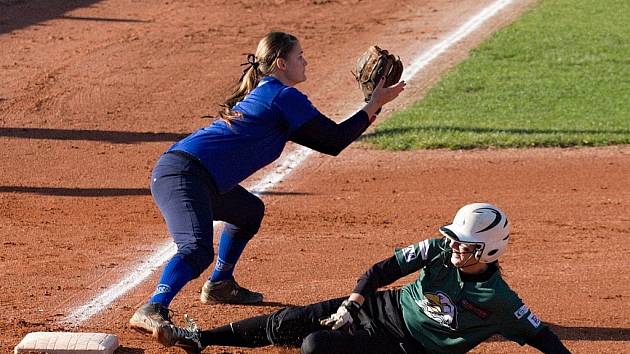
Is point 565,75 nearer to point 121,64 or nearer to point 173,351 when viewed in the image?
point 121,64

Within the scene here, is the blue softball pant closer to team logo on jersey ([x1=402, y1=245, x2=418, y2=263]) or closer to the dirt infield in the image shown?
the dirt infield

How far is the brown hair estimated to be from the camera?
6555 millimetres

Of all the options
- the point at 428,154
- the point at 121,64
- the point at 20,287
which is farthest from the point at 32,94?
the point at 20,287

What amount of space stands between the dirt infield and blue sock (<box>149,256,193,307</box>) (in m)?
0.66

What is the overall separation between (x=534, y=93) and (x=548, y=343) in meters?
9.36

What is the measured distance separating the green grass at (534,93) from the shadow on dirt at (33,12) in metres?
5.92

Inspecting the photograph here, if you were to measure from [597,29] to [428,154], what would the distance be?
7197 mm

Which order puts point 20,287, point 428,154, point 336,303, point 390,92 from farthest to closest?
point 428,154, point 20,287, point 390,92, point 336,303

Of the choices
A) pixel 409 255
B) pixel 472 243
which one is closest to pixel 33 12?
pixel 409 255

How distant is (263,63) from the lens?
6613mm

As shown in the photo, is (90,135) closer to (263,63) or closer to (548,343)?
(263,63)

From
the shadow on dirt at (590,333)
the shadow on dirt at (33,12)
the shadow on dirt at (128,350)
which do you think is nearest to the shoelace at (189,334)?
the shadow on dirt at (128,350)

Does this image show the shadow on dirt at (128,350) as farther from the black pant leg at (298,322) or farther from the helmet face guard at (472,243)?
the helmet face guard at (472,243)

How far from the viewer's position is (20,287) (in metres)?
7.79
